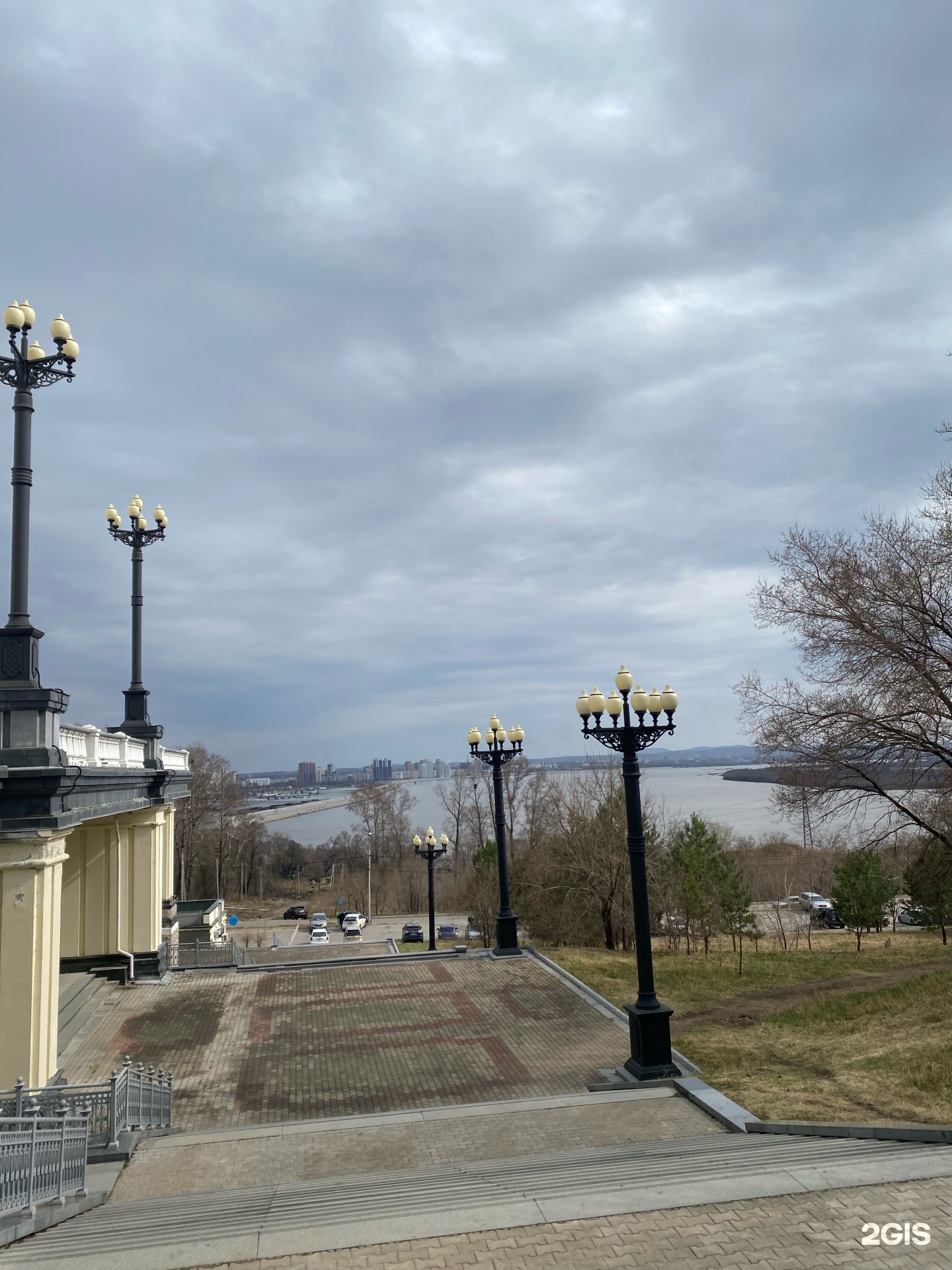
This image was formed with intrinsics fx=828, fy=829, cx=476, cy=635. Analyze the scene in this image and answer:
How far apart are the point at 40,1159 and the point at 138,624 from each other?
14.2m

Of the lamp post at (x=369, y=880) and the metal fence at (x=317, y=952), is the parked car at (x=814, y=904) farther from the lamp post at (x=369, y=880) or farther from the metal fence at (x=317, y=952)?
the metal fence at (x=317, y=952)

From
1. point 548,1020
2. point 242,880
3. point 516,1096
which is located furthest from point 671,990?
point 242,880

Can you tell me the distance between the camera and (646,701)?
11312 mm

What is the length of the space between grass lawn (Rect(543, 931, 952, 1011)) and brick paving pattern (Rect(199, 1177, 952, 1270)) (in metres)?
9.60

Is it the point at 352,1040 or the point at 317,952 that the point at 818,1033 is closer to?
the point at 352,1040

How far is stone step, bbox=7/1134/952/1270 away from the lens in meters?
5.52

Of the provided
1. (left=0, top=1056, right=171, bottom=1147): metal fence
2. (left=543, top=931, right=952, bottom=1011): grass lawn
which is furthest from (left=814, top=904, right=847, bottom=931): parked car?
(left=0, top=1056, right=171, bottom=1147): metal fence

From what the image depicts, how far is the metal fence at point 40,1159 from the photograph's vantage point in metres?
6.48

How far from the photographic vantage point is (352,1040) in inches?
505

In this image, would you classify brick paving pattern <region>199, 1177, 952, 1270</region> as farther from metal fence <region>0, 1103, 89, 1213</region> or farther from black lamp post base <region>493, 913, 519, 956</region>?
black lamp post base <region>493, 913, 519, 956</region>

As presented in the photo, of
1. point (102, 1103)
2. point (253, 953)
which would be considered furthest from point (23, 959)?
point (253, 953)

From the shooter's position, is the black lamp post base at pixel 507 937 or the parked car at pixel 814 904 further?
the parked car at pixel 814 904

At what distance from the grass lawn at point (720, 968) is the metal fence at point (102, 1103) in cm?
856

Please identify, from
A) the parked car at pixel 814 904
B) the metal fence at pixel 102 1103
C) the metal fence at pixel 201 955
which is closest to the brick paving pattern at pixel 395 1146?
the metal fence at pixel 102 1103
